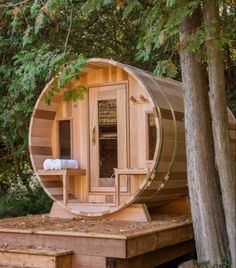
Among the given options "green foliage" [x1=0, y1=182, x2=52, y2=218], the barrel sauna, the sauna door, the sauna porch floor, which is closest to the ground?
the sauna porch floor

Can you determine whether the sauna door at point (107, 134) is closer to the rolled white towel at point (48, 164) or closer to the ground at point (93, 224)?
the rolled white towel at point (48, 164)

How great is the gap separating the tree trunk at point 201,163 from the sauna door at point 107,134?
157 centimetres

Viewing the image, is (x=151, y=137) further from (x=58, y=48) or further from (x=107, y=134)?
(x=58, y=48)

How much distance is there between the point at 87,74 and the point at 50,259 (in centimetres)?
289

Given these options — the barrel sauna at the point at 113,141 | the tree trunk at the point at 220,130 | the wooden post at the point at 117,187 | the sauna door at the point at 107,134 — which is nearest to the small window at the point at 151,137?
the barrel sauna at the point at 113,141

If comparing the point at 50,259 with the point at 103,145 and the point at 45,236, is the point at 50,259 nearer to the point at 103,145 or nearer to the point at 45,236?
the point at 45,236

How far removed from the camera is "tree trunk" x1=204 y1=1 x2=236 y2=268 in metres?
4.28

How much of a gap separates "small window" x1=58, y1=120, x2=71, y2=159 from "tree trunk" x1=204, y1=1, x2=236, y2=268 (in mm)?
2865

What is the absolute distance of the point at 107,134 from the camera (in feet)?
21.3

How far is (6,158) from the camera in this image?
31.7 feet

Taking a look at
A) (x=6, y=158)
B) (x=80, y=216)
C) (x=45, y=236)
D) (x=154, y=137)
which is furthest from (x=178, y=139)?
(x=6, y=158)

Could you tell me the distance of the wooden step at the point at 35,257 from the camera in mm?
4621

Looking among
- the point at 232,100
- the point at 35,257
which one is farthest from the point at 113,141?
the point at 232,100

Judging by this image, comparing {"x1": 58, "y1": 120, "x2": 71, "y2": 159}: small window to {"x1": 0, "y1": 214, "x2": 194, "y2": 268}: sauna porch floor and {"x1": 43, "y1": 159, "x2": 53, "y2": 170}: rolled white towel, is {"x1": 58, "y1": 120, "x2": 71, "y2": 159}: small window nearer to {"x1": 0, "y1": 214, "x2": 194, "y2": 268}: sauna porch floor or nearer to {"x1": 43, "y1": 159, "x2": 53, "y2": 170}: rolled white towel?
{"x1": 43, "y1": 159, "x2": 53, "y2": 170}: rolled white towel
